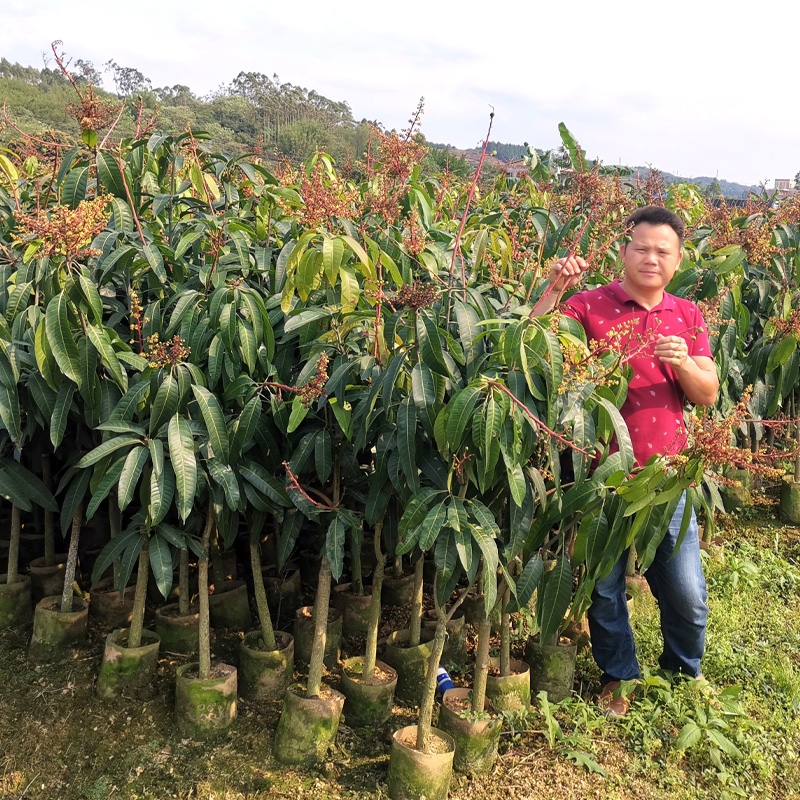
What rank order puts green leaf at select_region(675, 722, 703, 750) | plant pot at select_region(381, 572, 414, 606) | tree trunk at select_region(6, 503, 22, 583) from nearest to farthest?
green leaf at select_region(675, 722, 703, 750) → tree trunk at select_region(6, 503, 22, 583) → plant pot at select_region(381, 572, 414, 606)

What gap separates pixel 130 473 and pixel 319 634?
30.9 inches

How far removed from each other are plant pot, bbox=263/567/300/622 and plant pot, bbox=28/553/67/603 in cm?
75

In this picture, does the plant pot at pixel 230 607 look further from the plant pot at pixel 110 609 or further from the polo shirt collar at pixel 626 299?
the polo shirt collar at pixel 626 299

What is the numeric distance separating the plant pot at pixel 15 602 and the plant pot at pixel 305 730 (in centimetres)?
114

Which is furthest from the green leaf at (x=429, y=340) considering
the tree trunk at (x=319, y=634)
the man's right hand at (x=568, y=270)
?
the tree trunk at (x=319, y=634)

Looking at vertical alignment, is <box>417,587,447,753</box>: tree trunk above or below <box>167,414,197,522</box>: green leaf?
below

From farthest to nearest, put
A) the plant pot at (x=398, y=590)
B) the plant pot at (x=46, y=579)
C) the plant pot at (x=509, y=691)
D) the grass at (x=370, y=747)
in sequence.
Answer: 1. the plant pot at (x=398, y=590)
2. the plant pot at (x=46, y=579)
3. the plant pot at (x=509, y=691)
4. the grass at (x=370, y=747)

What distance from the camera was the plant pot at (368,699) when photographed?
237 cm

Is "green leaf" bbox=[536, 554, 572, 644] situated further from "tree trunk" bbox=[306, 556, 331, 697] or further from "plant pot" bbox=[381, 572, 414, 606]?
"plant pot" bbox=[381, 572, 414, 606]

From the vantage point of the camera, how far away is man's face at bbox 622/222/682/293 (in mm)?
2316

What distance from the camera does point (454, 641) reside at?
2.68m

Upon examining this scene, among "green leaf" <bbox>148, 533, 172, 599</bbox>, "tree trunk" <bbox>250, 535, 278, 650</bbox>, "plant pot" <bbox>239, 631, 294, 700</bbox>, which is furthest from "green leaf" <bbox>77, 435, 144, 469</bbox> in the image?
"plant pot" <bbox>239, 631, 294, 700</bbox>

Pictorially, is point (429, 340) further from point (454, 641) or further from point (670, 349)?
point (454, 641)

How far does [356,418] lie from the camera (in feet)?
6.56
